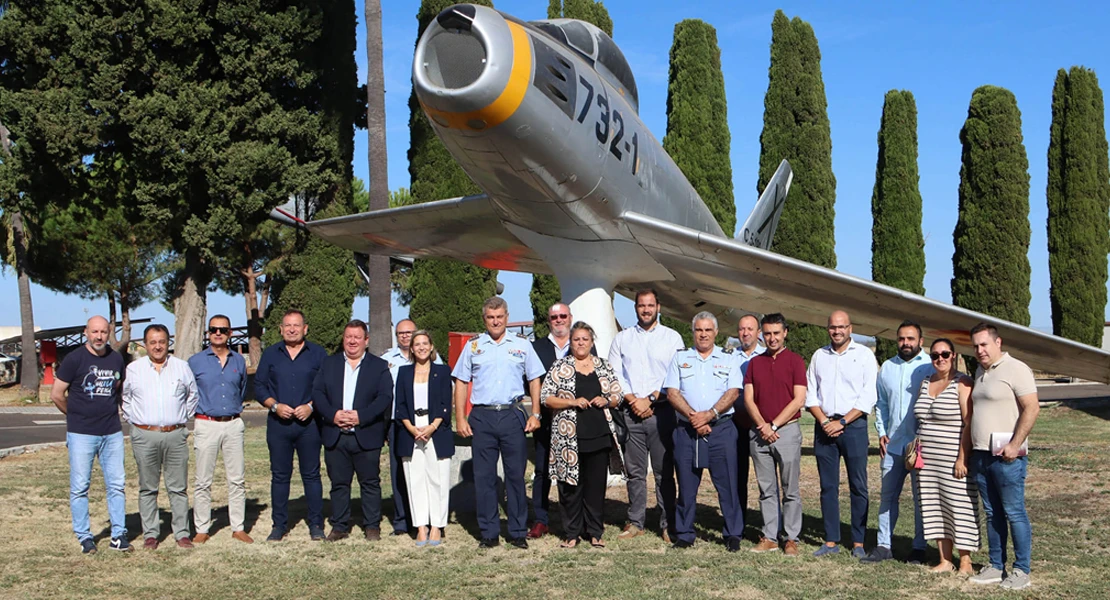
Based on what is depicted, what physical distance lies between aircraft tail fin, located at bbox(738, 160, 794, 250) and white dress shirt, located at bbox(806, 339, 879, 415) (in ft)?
24.6

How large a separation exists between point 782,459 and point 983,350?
5.10 ft

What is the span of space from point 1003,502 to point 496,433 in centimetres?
328

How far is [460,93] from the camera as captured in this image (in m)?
6.36

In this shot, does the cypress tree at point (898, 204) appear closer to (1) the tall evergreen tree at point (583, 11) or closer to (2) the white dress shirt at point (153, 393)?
(1) the tall evergreen tree at point (583, 11)

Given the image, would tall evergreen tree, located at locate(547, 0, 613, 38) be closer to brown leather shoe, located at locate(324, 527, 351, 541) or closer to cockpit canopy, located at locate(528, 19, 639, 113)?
cockpit canopy, located at locate(528, 19, 639, 113)

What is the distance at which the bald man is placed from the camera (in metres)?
6.21

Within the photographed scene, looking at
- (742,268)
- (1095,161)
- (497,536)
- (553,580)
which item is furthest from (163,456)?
(1095,161)

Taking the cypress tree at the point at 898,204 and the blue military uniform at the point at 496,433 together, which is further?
the cypress tree at the point at 898,204

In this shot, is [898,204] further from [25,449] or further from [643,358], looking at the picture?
[25,449]

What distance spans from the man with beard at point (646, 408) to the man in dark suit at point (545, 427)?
45cm

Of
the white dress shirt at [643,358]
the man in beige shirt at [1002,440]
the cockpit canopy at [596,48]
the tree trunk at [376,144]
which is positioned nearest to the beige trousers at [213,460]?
the white dress shirt at [643,358]

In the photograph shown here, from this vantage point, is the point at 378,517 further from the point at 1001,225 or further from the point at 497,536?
the point at 1001,225

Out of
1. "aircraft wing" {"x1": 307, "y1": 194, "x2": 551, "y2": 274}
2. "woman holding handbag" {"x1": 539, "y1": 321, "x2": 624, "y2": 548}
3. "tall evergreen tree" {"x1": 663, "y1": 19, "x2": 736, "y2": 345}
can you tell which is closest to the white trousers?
"woman holding handbag" {"x1": 539, "y1": 321, "x2": 624, "y2": 548}

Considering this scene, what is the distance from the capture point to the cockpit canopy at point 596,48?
26.0 ft
